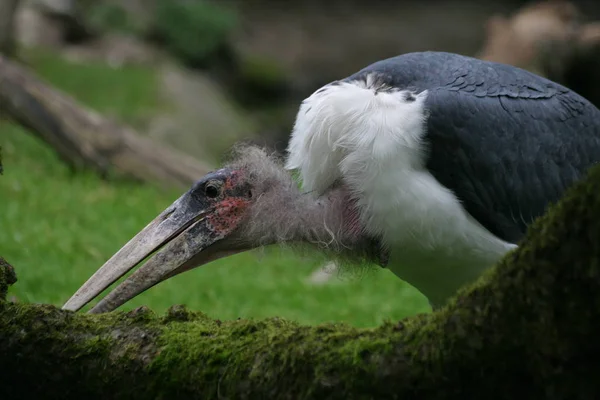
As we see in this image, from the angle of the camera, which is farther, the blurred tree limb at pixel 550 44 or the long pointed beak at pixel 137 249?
the blurred tree limb at pixel 550 44

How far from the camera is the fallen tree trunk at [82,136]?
8602 mm

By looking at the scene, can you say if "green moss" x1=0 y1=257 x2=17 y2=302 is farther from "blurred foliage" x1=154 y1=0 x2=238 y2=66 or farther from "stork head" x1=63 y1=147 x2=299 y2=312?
"blurred foliage" x1=154 y1=0 x2=238 y2=66

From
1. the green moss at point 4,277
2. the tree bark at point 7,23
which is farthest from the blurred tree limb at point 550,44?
the green moss at point 4,277

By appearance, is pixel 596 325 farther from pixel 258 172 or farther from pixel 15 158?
pixel 15 158

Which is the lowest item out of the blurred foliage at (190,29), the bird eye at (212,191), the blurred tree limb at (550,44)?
the bird eye at (212,191)

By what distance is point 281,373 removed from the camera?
269cm

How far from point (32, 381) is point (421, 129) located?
6.07ft

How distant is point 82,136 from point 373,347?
275 inches

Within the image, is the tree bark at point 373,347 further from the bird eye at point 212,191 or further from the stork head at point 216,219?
the bird eye at point 212,191

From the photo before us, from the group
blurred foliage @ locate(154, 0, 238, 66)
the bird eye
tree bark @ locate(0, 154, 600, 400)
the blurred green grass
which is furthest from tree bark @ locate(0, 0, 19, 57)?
tree bark @ locate(0, 154, 600, 400)

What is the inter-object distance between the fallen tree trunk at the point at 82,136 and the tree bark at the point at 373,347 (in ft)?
18.9

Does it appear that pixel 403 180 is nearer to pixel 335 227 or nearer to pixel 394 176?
pixel 394 176

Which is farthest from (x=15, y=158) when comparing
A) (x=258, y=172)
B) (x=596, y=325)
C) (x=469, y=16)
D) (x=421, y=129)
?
(x=469, y=16)

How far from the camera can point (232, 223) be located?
443cm
